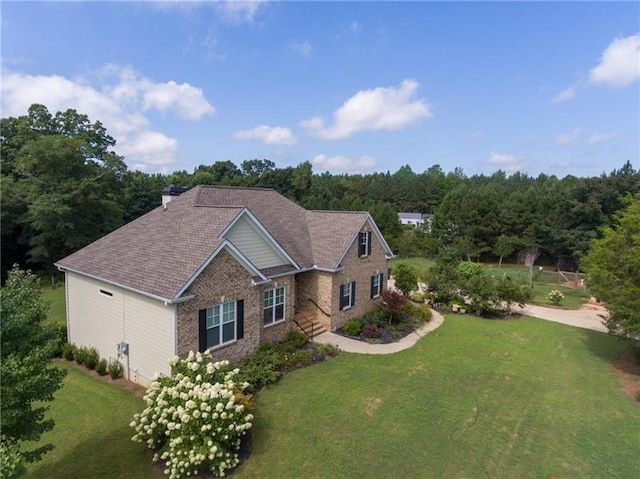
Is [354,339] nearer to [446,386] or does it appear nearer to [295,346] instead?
[295,346]

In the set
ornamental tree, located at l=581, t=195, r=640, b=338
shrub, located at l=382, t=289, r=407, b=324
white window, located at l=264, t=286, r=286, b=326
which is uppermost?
ornamental tree, located at l=581, t=195, r=640, b=338

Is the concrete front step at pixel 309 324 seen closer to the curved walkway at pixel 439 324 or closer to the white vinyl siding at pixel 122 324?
the curved walkway at pixel 439 324

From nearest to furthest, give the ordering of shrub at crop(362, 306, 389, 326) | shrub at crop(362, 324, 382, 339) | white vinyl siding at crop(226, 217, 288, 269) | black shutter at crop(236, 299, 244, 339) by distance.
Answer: black shutter at crop(236, 299, 244, 339)
white vinyl siding at crop(226, 217, 288, 269)
shrub at crop(362, 324, 382, 339)
shrub at crop(362, 306, 389, 326)

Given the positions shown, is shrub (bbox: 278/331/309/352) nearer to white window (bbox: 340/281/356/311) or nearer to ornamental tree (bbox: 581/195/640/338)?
white window (bbox: 340/281/356/311)

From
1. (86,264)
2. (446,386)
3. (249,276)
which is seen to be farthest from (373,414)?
(86,264)

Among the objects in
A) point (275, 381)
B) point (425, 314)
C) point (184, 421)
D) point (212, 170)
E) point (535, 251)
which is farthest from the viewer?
point (212, 170)

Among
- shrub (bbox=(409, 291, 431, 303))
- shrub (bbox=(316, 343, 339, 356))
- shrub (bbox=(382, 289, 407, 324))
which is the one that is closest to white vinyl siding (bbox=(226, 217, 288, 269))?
shrub (bbox=(316, 343, 339, 356))

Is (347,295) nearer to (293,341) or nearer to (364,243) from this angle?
(364,243)
